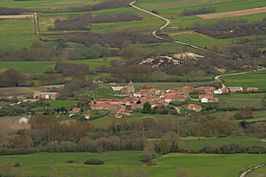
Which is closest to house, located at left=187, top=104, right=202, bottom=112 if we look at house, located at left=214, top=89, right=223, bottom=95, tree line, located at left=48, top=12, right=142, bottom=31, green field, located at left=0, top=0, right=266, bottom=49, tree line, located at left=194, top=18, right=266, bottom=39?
house, located at left=214, top=89, right=223, bottom=95

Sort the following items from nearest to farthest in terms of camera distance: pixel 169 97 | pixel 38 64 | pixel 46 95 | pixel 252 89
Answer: pixel 169 97, pixel 252 89, pixel 46 95, pixel 38 64

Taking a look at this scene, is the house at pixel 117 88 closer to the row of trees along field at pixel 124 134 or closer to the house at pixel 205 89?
the house at pixel 205 89

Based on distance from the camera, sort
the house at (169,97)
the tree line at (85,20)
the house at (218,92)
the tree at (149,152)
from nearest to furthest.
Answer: the tree at (149,152)
the house at (169,97)
the house at (218,92)
the tree line at (85,20)

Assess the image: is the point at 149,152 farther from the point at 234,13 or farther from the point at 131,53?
the point at 234,13

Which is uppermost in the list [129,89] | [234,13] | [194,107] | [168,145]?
[168,145]

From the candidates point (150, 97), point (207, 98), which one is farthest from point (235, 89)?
point (150, 97)

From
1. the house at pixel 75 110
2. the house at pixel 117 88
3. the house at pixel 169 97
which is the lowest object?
the house at pixel 117 88

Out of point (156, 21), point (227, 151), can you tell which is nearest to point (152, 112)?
point (227, 151)

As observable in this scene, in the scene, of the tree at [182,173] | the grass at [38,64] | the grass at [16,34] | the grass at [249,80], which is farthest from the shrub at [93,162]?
the grass at [16,34]
